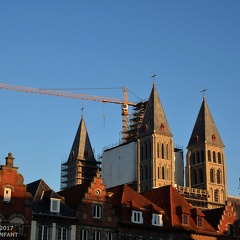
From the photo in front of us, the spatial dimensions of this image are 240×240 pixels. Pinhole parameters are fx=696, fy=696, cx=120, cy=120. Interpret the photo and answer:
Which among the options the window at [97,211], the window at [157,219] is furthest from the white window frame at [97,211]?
the window at [157,219]

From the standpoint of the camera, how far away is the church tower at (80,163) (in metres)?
182

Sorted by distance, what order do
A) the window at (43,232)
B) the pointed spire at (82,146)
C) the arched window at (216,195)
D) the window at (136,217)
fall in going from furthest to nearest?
the pointed spire at (82,146) → the arched window at (216,195) → the window at (136,217) → the window at (43,232)

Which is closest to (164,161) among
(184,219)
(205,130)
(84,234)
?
(205,130)

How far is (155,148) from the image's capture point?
16562cm

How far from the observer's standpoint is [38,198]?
69.9 metres

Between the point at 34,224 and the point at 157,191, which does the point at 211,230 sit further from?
the point at 34,224

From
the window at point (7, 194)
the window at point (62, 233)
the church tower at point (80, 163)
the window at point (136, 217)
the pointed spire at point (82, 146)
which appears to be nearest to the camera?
the window at point (7, 194)

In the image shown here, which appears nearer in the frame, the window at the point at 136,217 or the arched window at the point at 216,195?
the window at the point at 136,217

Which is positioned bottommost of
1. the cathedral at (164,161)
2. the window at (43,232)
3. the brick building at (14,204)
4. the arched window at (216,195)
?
the window at (43,232)

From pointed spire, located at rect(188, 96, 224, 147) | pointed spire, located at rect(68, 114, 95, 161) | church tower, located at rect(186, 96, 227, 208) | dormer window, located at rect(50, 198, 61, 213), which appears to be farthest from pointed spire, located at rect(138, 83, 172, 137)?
dormer window, located at rect(50, 198, 61, 213)

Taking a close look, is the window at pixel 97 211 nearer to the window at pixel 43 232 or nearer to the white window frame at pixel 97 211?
the white window frame at pixel 97 211

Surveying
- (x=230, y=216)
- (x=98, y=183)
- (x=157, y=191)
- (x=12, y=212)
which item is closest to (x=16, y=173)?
(x=12, y=212)

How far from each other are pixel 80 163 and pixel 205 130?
3427 centimetres

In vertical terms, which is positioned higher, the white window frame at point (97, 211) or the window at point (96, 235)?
the white window frame at point (97, 211)
